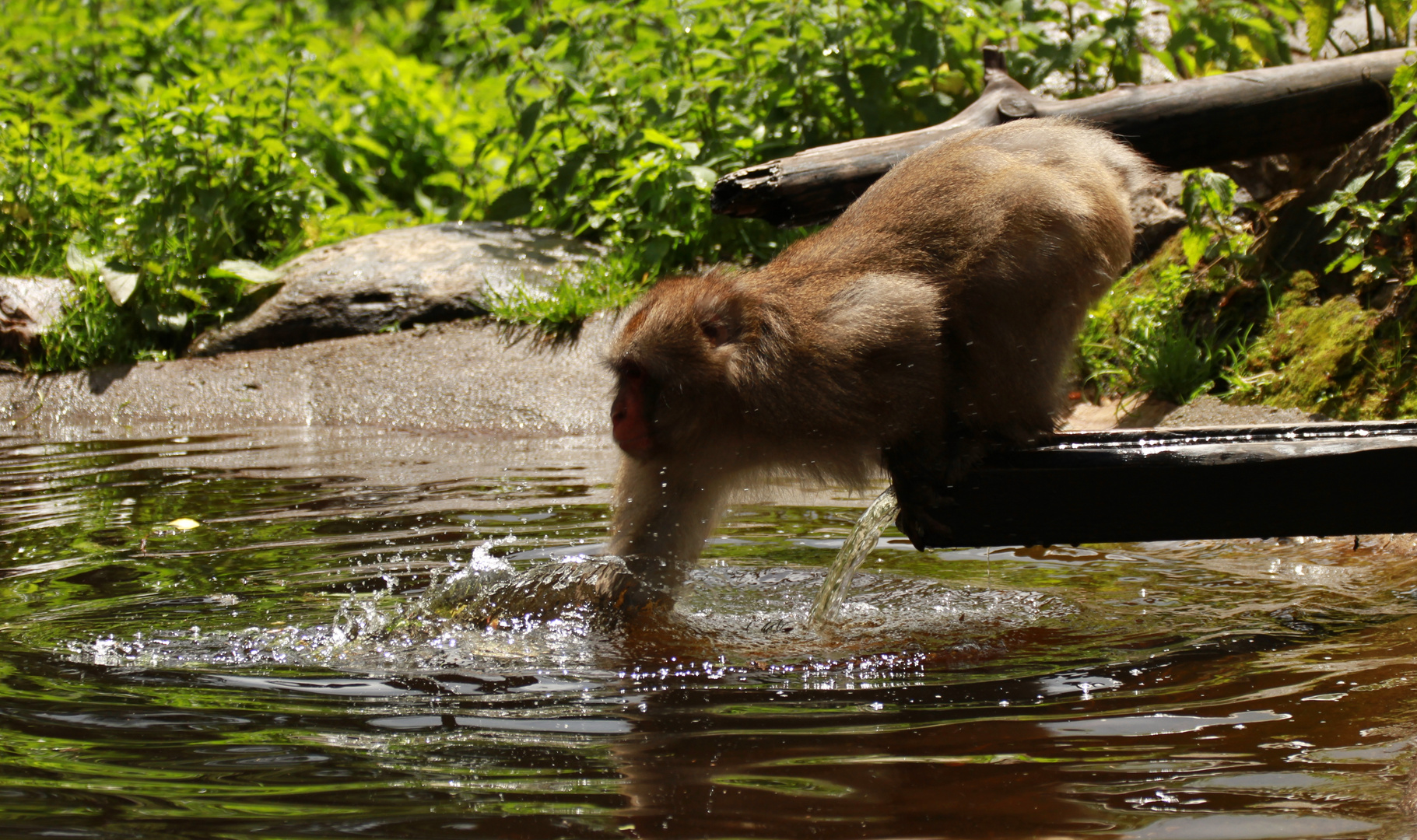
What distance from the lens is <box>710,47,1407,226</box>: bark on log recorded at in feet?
15.9

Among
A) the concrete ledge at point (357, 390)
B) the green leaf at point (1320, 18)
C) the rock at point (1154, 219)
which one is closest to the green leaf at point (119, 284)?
the concrete ledge at point (357, 390)

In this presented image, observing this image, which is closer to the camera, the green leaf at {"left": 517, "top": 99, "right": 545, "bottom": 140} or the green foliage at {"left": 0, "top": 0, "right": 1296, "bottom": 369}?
the green foliage at {"left": 0, "top": 0, "right": 1296, "bottom": 369}

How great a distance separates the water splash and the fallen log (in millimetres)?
471

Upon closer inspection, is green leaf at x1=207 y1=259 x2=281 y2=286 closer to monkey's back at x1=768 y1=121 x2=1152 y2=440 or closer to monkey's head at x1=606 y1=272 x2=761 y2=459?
monkey's head at x1=606 y1=272 x2=761 y2=459

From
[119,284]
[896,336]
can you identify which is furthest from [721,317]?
[119,284]

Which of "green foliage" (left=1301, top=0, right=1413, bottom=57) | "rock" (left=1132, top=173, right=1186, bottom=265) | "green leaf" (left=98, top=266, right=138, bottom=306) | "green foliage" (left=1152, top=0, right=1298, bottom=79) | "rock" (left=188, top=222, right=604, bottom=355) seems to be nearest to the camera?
"green foliage" (left=1301, top=0, right=1413, bottom=57)

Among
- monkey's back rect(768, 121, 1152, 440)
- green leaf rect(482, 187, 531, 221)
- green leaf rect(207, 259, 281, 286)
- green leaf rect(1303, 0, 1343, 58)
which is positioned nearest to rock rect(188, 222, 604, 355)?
green leaf rect(207, 259, 281, 286)

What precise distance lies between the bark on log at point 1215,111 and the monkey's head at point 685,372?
3.85 ft

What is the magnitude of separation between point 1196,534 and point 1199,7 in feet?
14.9

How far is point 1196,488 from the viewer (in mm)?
2977

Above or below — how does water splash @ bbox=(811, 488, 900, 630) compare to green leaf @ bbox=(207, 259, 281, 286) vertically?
below

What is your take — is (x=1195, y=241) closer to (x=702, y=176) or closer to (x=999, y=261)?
(x=999, y=261)

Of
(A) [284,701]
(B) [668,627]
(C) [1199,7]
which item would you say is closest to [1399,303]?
(C) [1199,7]

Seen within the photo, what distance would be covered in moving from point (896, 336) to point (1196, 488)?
32.7 inches
